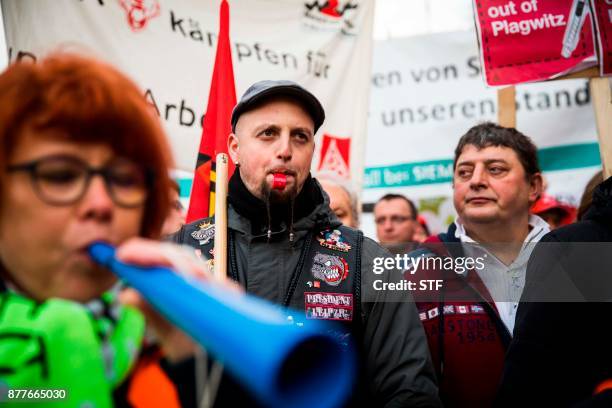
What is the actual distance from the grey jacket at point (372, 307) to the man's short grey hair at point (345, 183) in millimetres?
1398

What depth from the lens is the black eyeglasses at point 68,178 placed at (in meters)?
1.01

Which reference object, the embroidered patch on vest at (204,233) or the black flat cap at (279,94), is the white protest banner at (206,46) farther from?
the embroidered patch on vest at (204,233)

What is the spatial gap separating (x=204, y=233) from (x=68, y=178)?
4.81 feet

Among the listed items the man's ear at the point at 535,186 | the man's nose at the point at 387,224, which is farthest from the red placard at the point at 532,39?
the man's nose at the point at 387,224

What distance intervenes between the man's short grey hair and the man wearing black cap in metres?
1.29

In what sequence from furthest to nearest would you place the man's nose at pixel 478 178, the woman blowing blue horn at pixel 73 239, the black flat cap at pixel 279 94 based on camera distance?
the man's nose at pixel 478 178 → the black flat cap at pixel 279 94 → the woman blowing blue horn at pixel 73 239

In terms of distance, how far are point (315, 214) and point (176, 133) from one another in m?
1.67

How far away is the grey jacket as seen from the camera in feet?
7.02

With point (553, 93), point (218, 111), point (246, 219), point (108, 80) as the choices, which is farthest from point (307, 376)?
point (553, 93)

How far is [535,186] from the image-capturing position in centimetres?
331

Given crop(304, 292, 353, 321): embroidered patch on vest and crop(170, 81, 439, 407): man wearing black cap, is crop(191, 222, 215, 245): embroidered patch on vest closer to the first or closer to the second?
crop(170, 81, 439, 407): man wearing black cap

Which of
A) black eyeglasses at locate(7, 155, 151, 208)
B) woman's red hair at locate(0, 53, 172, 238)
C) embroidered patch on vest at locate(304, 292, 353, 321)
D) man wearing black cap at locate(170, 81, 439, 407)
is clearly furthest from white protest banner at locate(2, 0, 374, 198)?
black eyeglasses at locate(7, 155, 151, 208)

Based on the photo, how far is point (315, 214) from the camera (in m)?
2.48

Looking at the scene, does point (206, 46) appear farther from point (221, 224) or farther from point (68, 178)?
point (68, 178)
